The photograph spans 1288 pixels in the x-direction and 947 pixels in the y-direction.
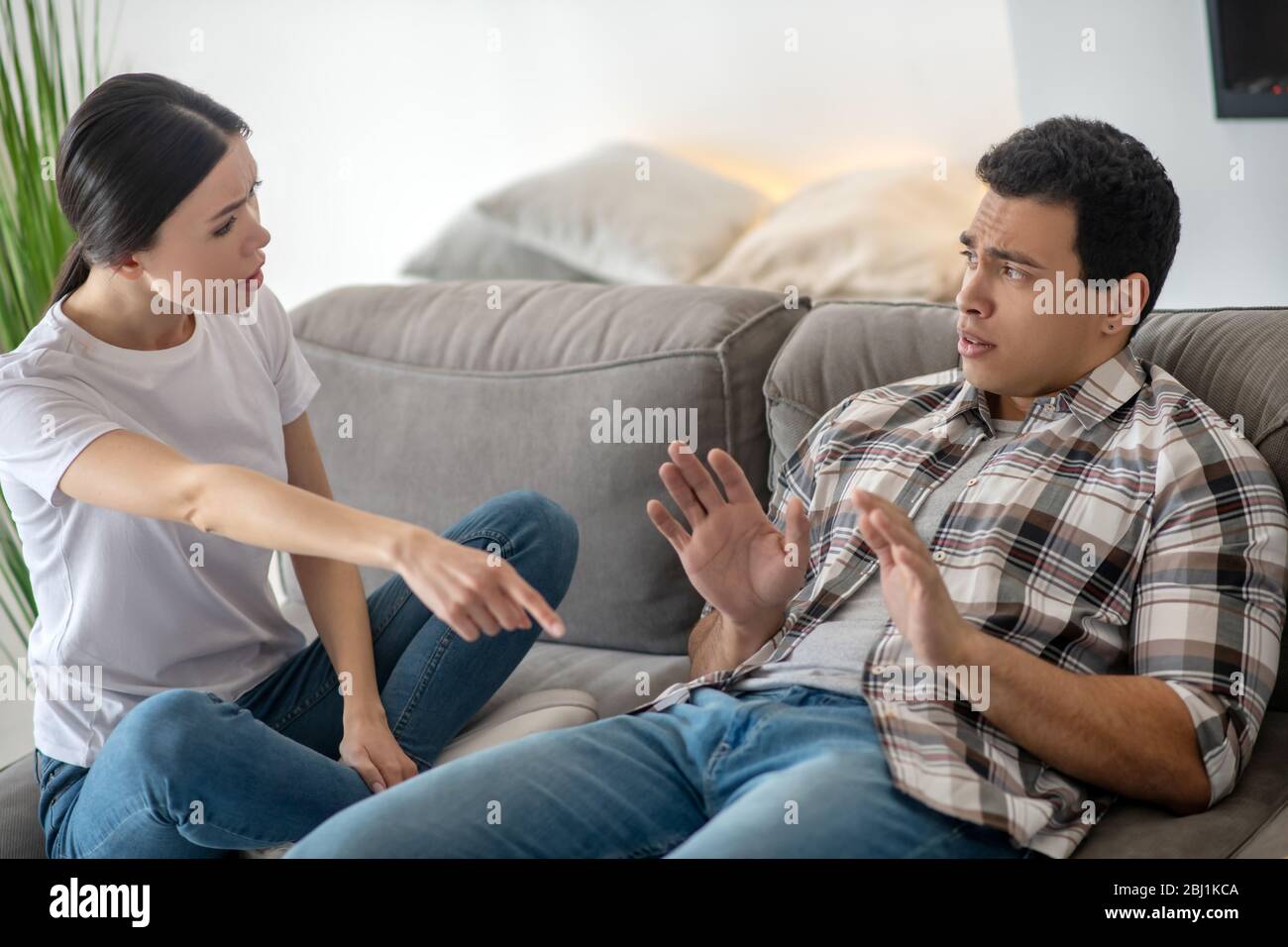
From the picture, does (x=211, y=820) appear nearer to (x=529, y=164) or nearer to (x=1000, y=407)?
(x=1000, y=407)

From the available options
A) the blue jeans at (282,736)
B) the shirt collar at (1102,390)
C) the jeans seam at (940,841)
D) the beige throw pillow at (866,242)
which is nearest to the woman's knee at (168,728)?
the blue jeans at (282,736)

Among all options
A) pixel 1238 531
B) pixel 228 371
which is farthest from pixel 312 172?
pixel 1238 531

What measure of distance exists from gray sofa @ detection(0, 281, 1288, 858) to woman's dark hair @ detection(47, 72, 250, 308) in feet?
1.88

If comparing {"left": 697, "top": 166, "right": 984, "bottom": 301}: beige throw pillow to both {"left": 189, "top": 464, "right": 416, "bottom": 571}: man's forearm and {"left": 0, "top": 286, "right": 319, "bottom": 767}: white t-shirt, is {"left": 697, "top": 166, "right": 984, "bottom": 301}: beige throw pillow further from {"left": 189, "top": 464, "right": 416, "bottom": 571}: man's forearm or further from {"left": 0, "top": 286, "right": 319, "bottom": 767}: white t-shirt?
{"left": 189, "top": 464, "right": 416, "bottom": 571}: man's forearm

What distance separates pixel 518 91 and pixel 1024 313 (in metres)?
2.06

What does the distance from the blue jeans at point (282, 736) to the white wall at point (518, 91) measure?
1634 mm

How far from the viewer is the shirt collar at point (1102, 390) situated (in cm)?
129

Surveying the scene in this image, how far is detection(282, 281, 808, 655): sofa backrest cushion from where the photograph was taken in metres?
1.64

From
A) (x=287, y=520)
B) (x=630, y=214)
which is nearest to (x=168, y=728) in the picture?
(x=287, y=520)

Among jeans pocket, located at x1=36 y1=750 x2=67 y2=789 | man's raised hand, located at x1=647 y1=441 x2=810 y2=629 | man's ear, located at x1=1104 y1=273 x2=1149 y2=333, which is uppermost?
man's ear, located at x1=1104 y1=273 x2=1149 y2=333

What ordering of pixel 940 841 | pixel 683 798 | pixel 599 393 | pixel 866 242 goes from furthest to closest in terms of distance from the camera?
pixel 866 242
pixel 599 393
pixel 683 798
pixel 940 841

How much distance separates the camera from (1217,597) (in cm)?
113

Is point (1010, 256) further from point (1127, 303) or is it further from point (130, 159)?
point (130, 159)

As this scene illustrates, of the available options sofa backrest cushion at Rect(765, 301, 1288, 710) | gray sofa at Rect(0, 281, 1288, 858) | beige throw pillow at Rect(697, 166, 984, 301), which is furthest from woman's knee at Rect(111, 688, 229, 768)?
beige throw pillow at Rect(697, 166, 984, 301)
